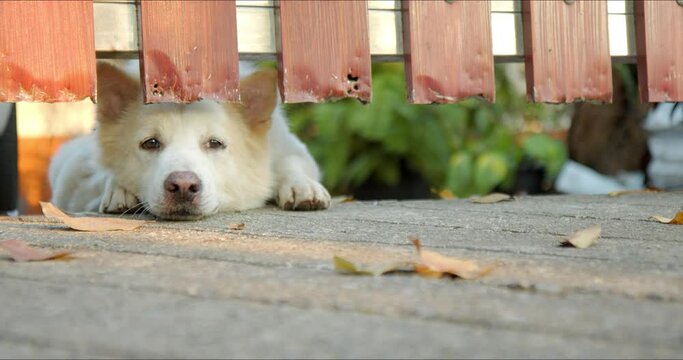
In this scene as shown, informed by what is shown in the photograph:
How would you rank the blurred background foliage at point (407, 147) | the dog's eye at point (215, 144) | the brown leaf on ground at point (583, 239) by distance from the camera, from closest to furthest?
the brown leaf on ground at point (583, 239), the dog's eye at point (215, 144), the blurred background foliage at point (407, 147)

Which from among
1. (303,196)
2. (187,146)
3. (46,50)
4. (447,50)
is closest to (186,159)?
(187,146)

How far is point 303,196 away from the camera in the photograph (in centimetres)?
344

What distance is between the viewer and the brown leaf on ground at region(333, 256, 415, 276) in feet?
5.77

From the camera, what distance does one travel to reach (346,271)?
1.78 meters

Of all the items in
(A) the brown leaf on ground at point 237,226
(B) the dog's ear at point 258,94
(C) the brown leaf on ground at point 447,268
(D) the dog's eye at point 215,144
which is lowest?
(C) the brown leaf on ground at point 447,268

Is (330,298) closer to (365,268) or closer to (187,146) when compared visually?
(365,268)

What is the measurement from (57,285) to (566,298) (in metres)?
0.95

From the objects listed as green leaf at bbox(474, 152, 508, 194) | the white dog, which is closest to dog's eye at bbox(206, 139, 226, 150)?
the white dog

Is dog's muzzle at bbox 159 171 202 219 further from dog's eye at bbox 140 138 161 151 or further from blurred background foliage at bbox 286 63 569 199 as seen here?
blurred background foliage at bbox 286 63 569 199

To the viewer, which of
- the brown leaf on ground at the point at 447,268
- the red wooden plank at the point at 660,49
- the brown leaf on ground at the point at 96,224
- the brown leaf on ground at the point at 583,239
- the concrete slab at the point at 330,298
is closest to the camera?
the concrete slab at the point at 330,298

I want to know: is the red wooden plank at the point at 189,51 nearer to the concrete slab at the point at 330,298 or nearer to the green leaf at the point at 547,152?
the concrete slab at the point at 330,298

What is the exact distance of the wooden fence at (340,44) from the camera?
120 inches

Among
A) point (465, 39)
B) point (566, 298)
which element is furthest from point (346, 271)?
point (465, 39)

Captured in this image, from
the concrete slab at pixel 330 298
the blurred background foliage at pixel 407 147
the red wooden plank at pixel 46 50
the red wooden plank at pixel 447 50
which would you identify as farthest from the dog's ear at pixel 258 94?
the blurred background foliage at pixel 407 147
